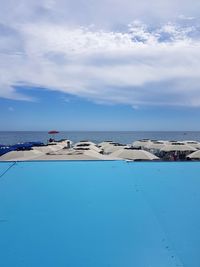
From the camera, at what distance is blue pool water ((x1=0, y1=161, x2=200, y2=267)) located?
2.16 meters

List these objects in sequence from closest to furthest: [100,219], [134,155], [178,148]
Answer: [100,219] → [134,155] → [178,148]

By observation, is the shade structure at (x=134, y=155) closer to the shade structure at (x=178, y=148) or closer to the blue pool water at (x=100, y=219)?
the shade structure at (x=178, y=148)

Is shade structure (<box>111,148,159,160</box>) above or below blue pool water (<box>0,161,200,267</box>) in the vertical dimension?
below

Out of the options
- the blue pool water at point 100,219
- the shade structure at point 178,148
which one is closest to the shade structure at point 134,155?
the shade structure at point 178,148

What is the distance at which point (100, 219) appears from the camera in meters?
2.86

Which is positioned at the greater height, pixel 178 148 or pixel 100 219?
pixel 100 219

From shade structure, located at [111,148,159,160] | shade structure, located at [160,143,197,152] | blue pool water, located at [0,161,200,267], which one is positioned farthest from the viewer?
shade structure, located at [160,143,197,152]

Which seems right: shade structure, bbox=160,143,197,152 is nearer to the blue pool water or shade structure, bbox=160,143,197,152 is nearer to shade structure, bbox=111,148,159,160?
shade structure, bbox=111,148,159,160

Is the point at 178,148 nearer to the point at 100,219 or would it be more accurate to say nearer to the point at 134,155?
the point at 134,155

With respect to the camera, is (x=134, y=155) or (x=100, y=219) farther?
(x=134, y=155)

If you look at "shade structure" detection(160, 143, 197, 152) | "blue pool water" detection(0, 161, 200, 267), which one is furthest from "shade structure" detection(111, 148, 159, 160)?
"blue pool water" detection(0, 161, 200, 267)

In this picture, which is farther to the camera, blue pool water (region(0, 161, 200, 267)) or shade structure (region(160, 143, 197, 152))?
shade structure (region(160, 143, 197, 152))

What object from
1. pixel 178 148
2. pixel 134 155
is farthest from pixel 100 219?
pixel 178 148

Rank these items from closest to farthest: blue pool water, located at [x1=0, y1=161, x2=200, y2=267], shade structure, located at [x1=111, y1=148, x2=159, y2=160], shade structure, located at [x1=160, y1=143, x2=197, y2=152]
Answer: blue pool water, located at [x1=0, y1=161, x2=200, y2=267] → shade structure, located at [x1=111, y1=148, x2=159, y2=160] → shade structure, located at [x1=160, y1=143, x2=197, y2=152]
